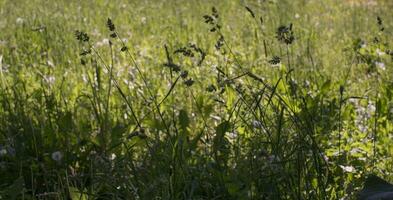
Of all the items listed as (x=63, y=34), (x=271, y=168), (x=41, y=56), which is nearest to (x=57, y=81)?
(x=41, y=56)

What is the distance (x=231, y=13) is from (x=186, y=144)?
6152 mm

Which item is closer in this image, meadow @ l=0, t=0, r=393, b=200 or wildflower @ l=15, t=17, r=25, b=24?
meadow @ l=0, t=0, r=393, b=200

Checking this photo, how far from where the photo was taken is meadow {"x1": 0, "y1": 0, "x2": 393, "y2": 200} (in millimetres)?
2393

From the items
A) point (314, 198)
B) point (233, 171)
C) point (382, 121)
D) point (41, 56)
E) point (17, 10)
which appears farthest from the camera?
point (17, 10)

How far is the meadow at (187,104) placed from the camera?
2.39 m

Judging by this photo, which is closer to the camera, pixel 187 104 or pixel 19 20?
pixel 187 104

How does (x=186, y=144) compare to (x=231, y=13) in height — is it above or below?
below

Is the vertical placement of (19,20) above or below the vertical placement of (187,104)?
above

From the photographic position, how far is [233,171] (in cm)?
260

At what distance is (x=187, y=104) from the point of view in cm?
423

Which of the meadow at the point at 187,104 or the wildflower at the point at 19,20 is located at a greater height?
the wildflower at the point at 19,20

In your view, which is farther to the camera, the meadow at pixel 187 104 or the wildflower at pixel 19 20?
the wildflower at pixel 19 20

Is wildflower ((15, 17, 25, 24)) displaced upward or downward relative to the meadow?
upward

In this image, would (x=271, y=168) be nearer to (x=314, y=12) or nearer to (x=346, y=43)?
(x=346, y=43)
